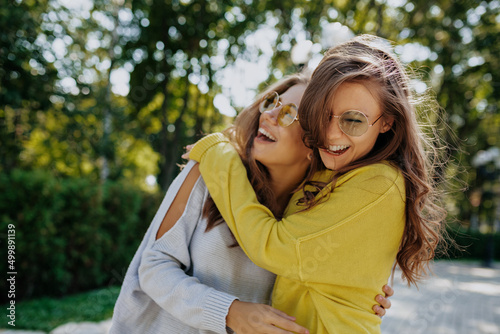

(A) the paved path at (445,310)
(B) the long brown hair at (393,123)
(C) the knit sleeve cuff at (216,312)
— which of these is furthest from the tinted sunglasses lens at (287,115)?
(A) the paved path at (445,310)

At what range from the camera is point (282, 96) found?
7.05 ft

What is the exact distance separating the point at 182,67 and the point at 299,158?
915 cm

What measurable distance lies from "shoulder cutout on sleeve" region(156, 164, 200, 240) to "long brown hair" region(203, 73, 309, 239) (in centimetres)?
11

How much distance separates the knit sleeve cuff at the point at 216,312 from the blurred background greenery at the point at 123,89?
149 centimetres

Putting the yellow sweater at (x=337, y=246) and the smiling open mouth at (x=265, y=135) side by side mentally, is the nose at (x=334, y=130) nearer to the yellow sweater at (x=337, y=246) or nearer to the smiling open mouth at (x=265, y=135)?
the yellow sweater at (x=337, y=246)

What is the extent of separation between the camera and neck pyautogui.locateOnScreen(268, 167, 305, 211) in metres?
2.14

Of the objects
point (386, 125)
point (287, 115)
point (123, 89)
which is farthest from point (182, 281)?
point (123, 89)

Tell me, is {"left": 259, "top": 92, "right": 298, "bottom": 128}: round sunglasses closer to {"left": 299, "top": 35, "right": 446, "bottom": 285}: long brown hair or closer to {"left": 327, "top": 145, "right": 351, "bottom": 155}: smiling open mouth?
{"left": 299, "top": 35, "right": 446, "bottom": 285}: long brown hair

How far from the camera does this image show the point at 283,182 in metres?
2.18

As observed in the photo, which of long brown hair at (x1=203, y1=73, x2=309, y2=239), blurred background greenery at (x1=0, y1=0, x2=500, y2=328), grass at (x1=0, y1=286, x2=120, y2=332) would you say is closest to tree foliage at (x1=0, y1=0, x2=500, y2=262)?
blurred background greenery at (x1=0, y1=0, x2=500, y2=328)

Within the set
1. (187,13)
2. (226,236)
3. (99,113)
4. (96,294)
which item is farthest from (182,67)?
(226,236)

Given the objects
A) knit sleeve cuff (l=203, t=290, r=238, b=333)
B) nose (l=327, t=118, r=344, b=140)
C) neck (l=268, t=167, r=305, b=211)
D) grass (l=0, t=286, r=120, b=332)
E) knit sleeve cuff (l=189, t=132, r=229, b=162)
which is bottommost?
grass (l=0, t=286, r=120, b=332)

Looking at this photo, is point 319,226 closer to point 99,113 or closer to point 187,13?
point 99,113

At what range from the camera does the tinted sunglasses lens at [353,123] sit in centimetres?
162
